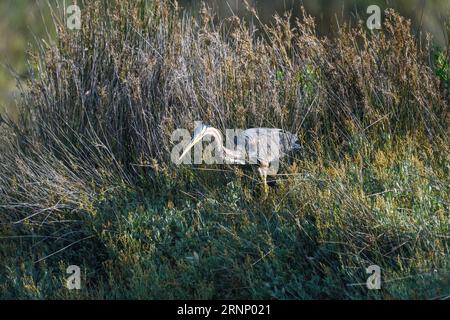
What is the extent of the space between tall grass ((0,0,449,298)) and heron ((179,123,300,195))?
143mm

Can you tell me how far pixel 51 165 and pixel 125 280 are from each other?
57.6 inches

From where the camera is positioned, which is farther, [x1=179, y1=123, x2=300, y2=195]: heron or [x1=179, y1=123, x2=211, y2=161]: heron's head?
[x1=179, y1=123, x2=300, y2=195]: heron

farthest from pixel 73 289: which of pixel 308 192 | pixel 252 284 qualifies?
pixel 308 192

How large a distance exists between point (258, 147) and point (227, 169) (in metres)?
0.37

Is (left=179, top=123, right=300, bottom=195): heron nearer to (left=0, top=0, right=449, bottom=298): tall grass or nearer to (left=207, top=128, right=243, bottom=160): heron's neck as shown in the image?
(left=207, top=128, right=243, bottom=160): heron's neck

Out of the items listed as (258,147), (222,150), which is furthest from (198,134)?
(258,147)

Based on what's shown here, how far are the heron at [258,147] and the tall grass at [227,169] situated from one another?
14 cm

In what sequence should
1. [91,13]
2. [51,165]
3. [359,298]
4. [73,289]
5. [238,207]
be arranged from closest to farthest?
[359,298]
[73,289]
[238,207]
[51,165]
[91,13]

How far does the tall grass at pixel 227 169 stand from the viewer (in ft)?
19.9

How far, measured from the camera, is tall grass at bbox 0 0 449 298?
6051 mm

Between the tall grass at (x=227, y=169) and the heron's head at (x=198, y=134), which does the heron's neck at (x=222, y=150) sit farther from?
the tall grass at (x=227, y=169)

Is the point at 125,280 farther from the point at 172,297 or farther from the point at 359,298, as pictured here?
the point at 359,298

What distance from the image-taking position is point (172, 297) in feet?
19.7

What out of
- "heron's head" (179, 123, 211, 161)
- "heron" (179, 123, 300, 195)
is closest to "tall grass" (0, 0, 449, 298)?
"heron" (179, 123, 300, 195)
